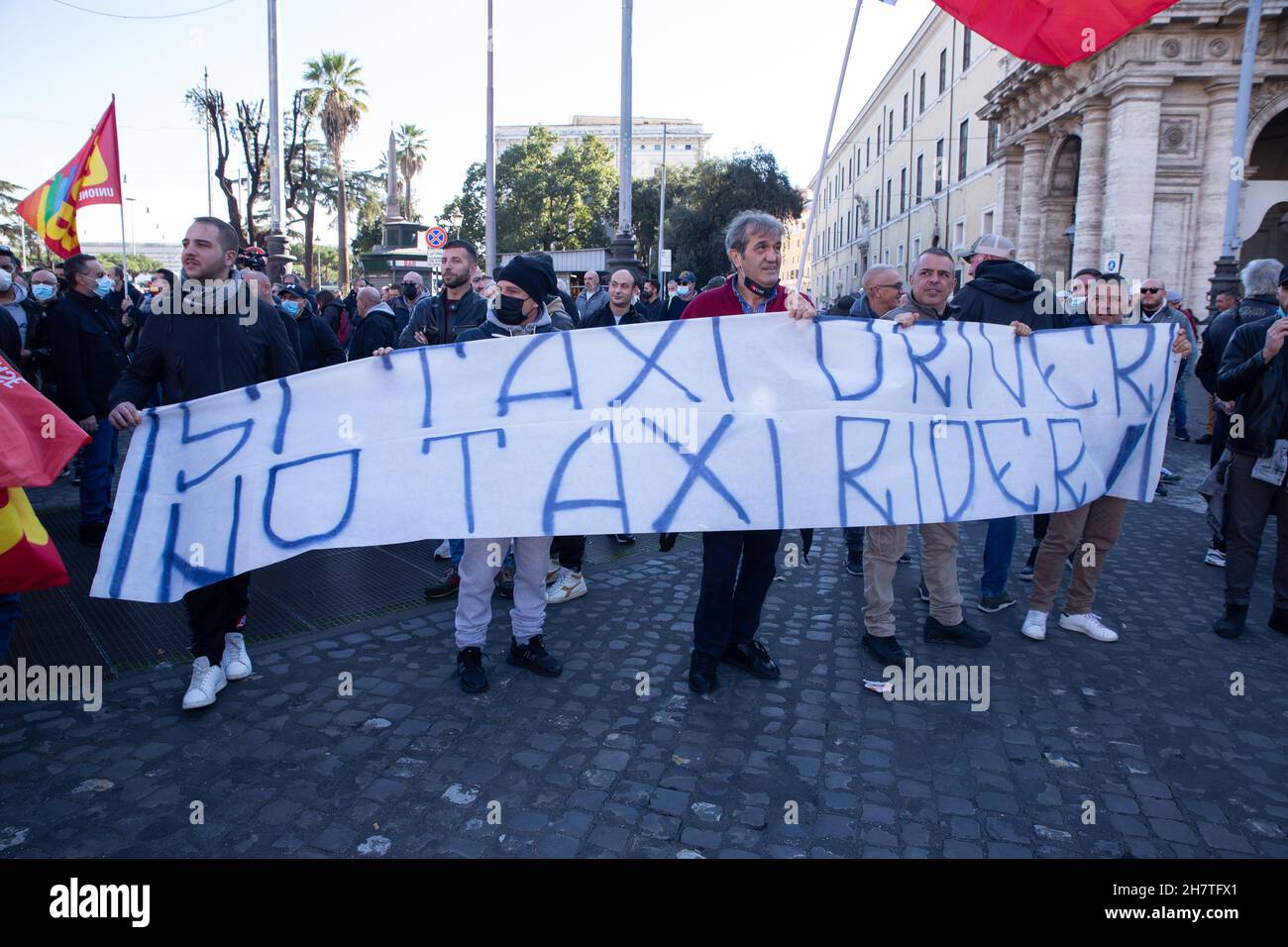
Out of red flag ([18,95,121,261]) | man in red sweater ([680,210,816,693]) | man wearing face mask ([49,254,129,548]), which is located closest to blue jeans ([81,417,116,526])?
man wearing face mask ([49,254,129,548])

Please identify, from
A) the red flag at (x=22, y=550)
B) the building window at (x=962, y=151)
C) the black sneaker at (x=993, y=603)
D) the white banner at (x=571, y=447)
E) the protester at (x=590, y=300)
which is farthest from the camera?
the building window at (x=962, y=151)

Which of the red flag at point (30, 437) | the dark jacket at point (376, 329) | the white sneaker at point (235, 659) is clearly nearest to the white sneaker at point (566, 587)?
the white sneaker at point (235, 659)

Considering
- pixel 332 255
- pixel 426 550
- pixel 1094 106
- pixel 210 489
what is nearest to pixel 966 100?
pixel 1094 106

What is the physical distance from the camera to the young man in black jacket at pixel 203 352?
3549mm

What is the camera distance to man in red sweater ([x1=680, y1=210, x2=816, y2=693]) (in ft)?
12.2

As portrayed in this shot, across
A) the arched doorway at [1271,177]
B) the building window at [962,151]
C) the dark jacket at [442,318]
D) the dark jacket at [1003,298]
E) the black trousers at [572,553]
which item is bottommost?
the black trousers at [572,553]

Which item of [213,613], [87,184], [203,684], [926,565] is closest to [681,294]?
[87,184]

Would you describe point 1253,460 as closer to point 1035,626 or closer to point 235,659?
point 1035,626

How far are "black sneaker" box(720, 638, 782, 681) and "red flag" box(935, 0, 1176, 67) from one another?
3290 mm

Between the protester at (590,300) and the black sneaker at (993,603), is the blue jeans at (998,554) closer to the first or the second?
the black sneaker at (993,603)

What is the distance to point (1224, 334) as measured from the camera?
7.60 meters

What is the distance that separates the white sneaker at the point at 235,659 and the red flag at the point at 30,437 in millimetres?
1177
